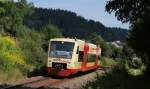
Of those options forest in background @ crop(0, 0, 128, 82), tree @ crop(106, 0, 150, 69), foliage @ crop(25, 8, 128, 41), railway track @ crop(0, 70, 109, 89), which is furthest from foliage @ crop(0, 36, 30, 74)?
foliage @ crop(25, 8, 128, 41)

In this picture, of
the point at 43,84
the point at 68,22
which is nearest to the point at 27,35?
the point at 43,84

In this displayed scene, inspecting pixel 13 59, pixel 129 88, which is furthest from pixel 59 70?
pixel 129 88

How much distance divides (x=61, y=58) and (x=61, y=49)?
859 millimetres

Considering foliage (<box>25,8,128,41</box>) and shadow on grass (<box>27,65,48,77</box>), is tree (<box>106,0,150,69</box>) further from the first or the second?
foliage (<box>25,8,128,41</box>)

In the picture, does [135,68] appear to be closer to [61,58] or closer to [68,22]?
[61,58]

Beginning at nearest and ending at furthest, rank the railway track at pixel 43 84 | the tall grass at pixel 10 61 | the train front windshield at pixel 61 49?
the railway track at pixel 43 84
the tall grass at pixel 10 61
the train front windshield at pixel 61 49

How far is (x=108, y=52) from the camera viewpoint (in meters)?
114

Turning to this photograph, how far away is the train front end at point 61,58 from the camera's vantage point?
41.1m

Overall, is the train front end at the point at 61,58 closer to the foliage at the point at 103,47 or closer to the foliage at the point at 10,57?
the foliage at the point at 10,57

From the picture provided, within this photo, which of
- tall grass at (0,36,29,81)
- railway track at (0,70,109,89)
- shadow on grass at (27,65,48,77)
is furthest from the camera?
shadow on grass at (27,65,48,77)

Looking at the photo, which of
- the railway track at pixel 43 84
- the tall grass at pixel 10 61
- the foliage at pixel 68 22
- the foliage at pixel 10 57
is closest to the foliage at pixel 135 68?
the railway track at pixel 43 84

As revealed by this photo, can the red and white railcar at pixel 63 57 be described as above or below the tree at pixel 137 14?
below

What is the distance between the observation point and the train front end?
41094 millimetres

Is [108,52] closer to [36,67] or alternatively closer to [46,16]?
[46,16]
